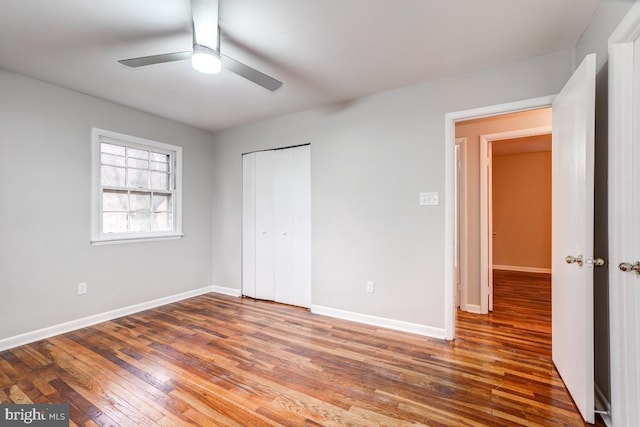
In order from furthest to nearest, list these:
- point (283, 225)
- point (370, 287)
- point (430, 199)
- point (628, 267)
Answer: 1. point (283, 225)
2. point (370, 287)
3. point (430, 199)
4. point (628, 267)

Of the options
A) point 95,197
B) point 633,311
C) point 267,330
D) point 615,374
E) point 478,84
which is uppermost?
point 478,84

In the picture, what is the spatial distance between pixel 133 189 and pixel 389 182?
305cm

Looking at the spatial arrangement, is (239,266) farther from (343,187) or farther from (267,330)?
(343,187)

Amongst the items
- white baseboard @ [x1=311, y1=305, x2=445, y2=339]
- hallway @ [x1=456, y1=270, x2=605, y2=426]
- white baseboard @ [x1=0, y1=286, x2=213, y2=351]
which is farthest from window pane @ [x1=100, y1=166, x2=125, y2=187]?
hallway @ [x1=456, y1=270, x2=605, y2=426]

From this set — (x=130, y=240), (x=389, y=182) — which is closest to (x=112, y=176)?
(x=130, y=240)

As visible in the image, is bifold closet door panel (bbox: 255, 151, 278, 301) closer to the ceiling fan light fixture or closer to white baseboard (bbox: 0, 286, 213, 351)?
white baseboard (bbox: 0, 286, 213, 351)

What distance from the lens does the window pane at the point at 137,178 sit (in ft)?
11.6

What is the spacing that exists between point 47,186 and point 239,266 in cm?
231

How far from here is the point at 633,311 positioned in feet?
4.65

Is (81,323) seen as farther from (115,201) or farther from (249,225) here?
(249,225)

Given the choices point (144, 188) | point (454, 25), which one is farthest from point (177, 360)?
point (454, 25)

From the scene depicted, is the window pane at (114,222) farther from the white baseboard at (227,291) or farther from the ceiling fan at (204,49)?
the ceiling fan at (204,49)

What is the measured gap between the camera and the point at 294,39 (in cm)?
212

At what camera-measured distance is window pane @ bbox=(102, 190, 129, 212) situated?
330 cm
